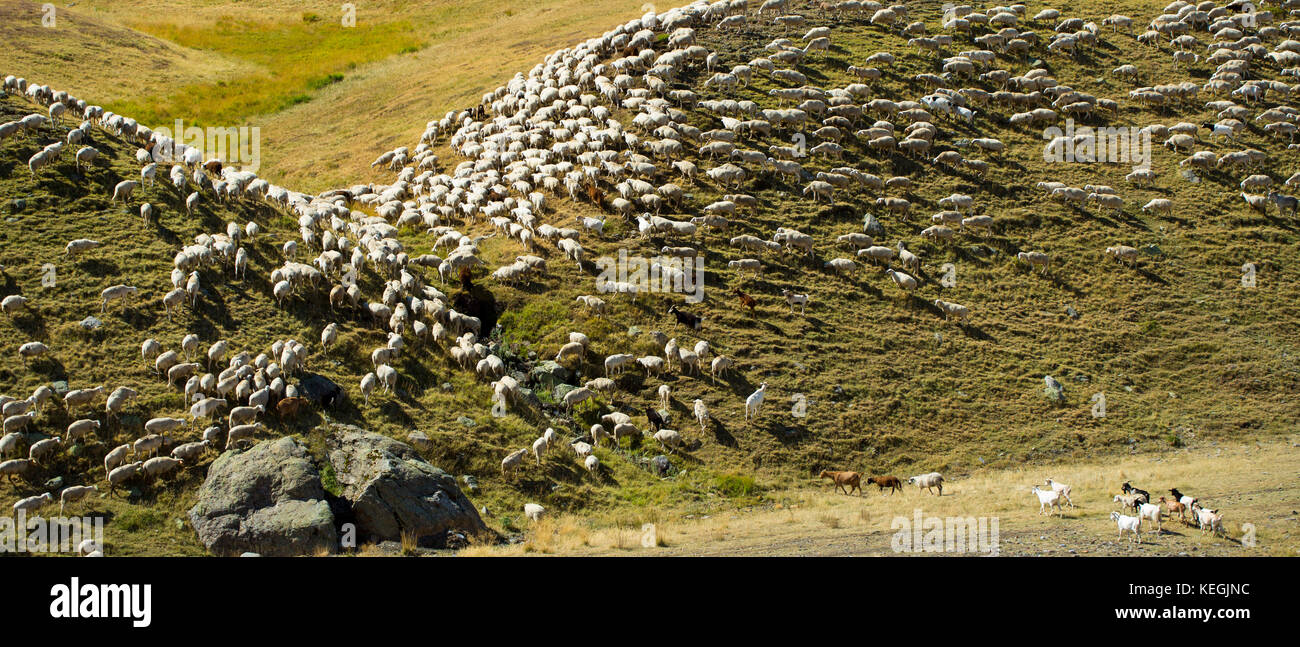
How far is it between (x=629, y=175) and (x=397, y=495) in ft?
71.9

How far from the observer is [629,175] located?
4078cm

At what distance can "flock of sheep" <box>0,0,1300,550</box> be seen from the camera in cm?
2747

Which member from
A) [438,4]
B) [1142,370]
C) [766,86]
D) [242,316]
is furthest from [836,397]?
[438,4]

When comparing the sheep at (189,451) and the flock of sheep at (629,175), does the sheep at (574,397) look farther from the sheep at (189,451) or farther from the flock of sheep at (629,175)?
the sheep at (189,451)

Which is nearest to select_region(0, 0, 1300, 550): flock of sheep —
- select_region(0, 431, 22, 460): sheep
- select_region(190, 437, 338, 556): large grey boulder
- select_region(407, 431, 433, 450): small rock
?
select_region(0, 431, 22, 460): sheep

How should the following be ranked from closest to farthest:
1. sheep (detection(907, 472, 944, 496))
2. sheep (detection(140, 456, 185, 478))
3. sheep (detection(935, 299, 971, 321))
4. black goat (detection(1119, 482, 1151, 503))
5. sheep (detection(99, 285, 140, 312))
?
black goat (detection(1119, 482, 1151, 503))
sheep (detection(140, 456, 185, 478))
sheep (detection(907, 472, 944, 496))
sheep (detection(99, 285, 140, 312))
sheep (detection(935, 299, 971, 321))

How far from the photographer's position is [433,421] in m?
27.5

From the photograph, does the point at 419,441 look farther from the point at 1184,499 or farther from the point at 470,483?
the point at 1184,499

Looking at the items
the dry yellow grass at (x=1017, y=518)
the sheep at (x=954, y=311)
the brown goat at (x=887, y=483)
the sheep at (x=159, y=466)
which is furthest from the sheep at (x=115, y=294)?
the sheep at (x=954, y=311)

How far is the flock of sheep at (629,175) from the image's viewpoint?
2747 cm

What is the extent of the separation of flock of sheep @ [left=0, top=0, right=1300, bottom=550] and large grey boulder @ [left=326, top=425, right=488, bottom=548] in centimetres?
233

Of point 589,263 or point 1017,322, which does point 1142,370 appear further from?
point 589,263

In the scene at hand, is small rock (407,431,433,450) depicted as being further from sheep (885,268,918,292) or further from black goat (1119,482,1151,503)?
sheep (885,268,918,292)

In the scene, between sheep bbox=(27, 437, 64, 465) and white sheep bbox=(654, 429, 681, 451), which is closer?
sheep bbox=(27, 437, 64, 465)
